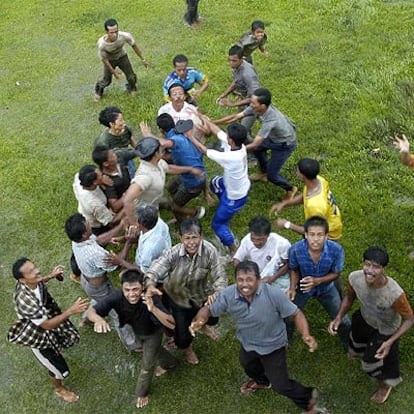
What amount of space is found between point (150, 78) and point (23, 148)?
2.60m

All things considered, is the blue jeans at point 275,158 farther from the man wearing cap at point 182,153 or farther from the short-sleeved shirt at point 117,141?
the short-sleeved shirt at point 117,141

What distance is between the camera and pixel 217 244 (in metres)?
6.25

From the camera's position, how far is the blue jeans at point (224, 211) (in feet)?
18.4

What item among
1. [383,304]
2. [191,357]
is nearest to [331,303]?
Result: [383,304]

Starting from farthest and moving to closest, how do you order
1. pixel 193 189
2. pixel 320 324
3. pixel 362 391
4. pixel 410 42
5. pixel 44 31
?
1. pixel 44 31
2. pixel 410 42
3. pixel 193 189
4. pixel 320 324
5. pixel 362 391

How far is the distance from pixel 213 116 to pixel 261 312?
16.4ft

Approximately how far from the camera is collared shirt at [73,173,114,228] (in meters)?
5.20

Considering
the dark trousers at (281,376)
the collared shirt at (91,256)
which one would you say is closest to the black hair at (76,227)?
the collared shirt at (91,256)

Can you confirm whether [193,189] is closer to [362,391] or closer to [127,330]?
[127,330]

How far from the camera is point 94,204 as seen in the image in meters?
5.20

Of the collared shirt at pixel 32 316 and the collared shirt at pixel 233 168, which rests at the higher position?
the collared shirt at pixel 233 168

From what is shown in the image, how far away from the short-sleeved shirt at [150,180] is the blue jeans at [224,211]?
0.67 metres

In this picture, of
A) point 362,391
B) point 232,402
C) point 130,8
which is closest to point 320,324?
point 362,391

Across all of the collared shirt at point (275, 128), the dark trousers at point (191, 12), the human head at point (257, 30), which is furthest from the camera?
the dark trousers at point (191, 12)
